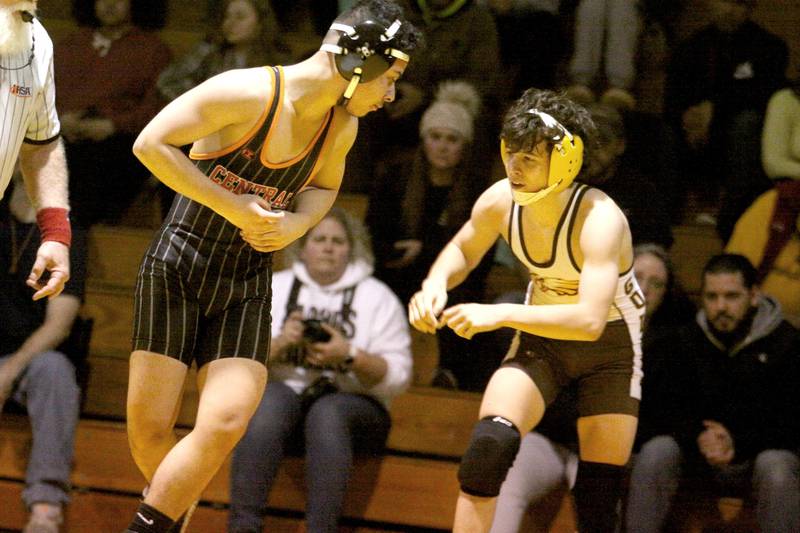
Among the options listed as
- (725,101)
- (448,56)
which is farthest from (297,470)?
(725,101)

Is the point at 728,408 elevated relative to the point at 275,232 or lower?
lower

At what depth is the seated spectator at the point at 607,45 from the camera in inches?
225

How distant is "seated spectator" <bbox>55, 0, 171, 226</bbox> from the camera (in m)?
5.75

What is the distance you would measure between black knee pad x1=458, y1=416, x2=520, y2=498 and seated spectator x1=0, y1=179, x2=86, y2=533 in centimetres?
183

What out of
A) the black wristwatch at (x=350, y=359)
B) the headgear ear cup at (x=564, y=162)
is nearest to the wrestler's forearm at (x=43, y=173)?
the headgear ear cup at (x=564, y=162)

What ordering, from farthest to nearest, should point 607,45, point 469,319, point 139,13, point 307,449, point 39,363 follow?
point 139,13 < point 607,45 < point 39,363 < point 307,449 < point 469,319

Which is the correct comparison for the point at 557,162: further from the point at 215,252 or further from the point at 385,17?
the point at 215,252

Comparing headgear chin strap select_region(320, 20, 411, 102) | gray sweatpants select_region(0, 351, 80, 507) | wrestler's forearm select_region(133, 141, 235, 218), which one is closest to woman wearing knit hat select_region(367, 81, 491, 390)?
gray sweatpants select_region(0, 351, 80, 507)

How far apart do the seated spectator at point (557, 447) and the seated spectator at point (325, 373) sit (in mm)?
619

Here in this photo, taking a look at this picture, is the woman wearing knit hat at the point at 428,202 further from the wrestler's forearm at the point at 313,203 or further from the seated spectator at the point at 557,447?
the wrestler's forearm at the point at 313,203

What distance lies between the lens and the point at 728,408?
4520 mm

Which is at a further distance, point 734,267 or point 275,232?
point 734,267

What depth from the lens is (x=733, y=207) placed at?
5.45 metres

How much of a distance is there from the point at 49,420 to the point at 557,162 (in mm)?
2343
